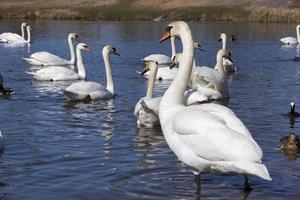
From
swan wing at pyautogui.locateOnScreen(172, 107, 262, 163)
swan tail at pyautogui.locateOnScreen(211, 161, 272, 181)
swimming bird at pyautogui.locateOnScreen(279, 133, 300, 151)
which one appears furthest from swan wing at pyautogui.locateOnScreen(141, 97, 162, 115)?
swan tail at pyautogui.locateOnScreen(211, 161, 272, 181)

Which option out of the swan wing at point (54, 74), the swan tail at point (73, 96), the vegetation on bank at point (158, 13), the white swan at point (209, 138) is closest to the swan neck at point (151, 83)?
the swan tail at point (73, 96)

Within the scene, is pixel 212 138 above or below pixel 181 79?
below

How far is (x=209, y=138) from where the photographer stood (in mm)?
6562

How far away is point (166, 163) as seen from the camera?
8.79 meters

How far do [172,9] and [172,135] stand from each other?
62.6 m

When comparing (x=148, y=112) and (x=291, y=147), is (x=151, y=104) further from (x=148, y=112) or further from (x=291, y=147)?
(x=291, y=147)

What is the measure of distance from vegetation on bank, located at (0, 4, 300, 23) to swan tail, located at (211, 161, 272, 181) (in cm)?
4837

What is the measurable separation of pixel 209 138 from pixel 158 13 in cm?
6077

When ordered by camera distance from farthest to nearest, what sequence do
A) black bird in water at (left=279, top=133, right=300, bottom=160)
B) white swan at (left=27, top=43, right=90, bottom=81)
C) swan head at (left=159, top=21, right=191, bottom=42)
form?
white swan at (left=27, top=43, right=90, bottom=81) → black bird in water at (left=279, top=133, right=300, bottom=160) → swan head at (left=159, top=21, right=191, bottom=42)

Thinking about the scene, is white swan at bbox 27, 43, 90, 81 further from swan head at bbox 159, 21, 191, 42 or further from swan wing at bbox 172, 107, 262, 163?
swan wing at bbox 172, 107, 262, 163

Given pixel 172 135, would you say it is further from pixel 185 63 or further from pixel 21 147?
pixel 21 147

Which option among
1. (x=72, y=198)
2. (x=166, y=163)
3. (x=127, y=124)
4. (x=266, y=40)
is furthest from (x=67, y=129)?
(x=266, y=40)

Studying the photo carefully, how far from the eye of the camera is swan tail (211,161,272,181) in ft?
19.9

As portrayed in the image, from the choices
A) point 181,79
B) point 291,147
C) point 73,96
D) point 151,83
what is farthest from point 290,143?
point 73,96
